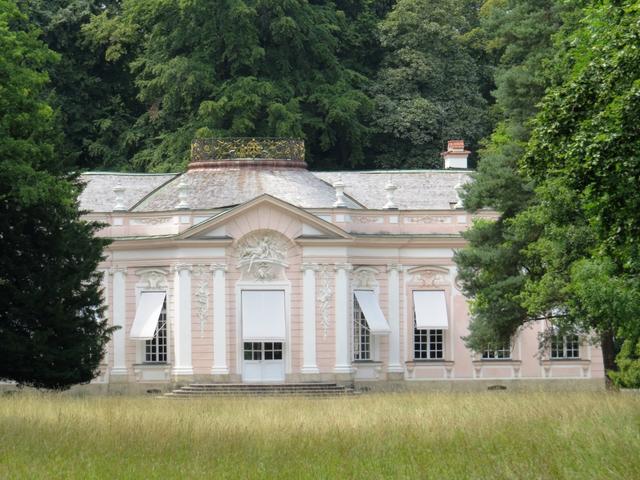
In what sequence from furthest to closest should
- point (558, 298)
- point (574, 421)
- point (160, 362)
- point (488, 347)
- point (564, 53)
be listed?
point (160, 362)
point (488, 347)
point (558, 298)
point (564, 53)
point (574, 421)

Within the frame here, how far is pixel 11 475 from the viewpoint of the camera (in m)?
23.9

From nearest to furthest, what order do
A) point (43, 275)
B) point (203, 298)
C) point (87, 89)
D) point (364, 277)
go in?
point (43, 275) → point (203, 298) → point (364, 277) → point (87, 89)

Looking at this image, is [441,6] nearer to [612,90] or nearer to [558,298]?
[558,298]

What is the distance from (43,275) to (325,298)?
1557cm

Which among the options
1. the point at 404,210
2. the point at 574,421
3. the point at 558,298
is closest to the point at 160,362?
the point at 404,210

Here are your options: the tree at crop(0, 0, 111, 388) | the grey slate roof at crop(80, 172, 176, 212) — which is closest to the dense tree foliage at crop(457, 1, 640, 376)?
the tree at crop(0, 0, 111, 388)

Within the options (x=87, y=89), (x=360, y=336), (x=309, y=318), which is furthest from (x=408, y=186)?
(x=87, y=89)

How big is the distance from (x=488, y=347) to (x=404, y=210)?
23.8 ft

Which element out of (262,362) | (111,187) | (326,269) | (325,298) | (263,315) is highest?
(111,187)

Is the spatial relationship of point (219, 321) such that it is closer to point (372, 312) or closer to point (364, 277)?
point (372, 312)

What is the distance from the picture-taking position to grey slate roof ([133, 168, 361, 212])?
5206 centimetres

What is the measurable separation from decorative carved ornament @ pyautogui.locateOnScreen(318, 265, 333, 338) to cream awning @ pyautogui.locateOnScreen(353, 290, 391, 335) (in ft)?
4.56

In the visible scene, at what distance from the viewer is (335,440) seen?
2866cm

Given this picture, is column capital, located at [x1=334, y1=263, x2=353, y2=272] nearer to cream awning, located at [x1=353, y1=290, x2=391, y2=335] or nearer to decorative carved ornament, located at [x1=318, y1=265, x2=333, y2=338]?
decorative carved ornament, located at [x1=318, y1=265, x2=333, y2=338]
